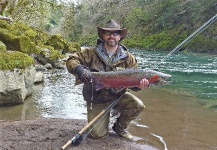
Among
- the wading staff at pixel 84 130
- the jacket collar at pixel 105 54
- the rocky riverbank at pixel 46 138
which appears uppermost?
the jacket collar at pixel 105 54

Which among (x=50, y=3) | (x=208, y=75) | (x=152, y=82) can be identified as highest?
(x=50, y=3)

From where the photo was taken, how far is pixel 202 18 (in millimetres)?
36625

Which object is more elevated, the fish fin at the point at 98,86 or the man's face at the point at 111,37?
the man's face at the point at 111,37

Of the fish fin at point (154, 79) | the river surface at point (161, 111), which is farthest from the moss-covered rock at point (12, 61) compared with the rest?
the fish fin at point (154, 79)

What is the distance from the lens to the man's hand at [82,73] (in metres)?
4.27

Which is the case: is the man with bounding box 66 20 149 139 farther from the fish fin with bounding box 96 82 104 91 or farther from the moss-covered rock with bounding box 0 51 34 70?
the moss-covered rock with bounding box 0 51 34 70

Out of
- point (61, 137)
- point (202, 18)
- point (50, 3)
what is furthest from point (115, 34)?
point (202, 18)

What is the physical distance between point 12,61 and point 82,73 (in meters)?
3.59

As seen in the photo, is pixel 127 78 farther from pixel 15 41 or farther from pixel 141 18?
pixel 141 18

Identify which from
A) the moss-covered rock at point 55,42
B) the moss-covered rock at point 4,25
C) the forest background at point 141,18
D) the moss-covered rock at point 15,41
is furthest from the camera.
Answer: the forest background at point 141,18

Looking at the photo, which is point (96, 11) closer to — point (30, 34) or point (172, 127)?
point (30, 34)

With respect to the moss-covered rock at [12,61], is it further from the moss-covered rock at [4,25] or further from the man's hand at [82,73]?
→ the moss-covered rock at [4,25]

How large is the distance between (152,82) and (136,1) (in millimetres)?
51865

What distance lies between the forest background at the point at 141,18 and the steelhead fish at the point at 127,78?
1701cm
